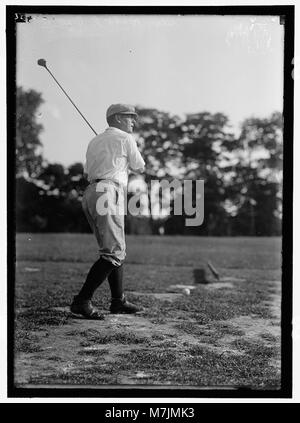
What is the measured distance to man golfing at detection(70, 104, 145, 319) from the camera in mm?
4949

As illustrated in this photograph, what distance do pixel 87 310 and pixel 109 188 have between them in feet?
3.63

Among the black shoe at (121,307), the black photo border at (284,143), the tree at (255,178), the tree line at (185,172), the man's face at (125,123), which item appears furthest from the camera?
the tree at (255,178)

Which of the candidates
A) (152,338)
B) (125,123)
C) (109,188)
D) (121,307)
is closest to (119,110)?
(125,123)

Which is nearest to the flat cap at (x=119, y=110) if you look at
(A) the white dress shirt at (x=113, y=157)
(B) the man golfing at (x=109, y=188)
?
(B) the man golfing at (x=109, y=188)

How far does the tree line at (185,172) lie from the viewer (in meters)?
5.45

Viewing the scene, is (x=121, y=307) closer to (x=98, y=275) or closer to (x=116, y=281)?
(x=116, y=281)

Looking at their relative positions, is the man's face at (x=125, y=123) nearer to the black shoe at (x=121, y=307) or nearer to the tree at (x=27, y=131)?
the tree at (x=27, y=131)

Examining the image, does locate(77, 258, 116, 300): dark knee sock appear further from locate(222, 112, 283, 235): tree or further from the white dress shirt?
locate(222, 112, 283, 235): tree

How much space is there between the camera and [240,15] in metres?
4.87

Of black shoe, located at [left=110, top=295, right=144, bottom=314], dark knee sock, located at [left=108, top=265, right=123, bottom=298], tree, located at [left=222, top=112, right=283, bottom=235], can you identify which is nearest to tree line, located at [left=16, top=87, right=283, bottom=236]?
tree, located at [left=222, top=112, right=283, bottom=235]
